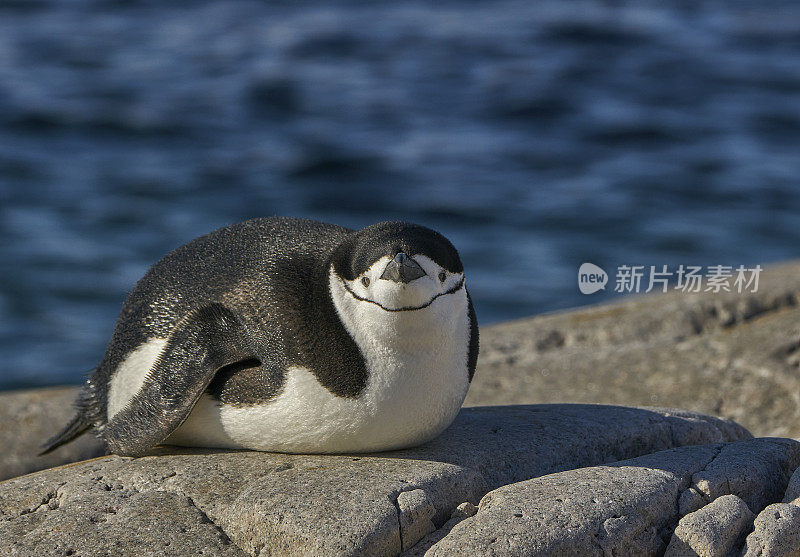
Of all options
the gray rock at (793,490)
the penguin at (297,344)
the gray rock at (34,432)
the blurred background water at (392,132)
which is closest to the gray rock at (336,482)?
the penguin at (297,344)

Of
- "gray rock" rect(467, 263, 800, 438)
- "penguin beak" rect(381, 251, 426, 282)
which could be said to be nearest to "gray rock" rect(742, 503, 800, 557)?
"penguin beak" rect(381, 251, 426, 282)

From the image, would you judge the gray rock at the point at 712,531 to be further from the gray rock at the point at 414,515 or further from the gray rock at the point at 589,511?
the gray rock at the point at 414,515

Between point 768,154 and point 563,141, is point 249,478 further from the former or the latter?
point 768,154

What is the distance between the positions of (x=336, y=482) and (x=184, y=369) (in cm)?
78

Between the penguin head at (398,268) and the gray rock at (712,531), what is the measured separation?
118 centimetres

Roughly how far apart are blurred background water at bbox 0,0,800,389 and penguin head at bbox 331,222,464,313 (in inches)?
270

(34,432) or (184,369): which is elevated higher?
(184,369)

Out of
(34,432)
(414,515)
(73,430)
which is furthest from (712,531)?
(34,432)

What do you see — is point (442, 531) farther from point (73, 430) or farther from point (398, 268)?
point (73, 430)

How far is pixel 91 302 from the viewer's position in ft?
37.0

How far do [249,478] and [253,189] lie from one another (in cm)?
915

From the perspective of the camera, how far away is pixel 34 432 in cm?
648

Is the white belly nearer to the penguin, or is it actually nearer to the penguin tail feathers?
the penguin

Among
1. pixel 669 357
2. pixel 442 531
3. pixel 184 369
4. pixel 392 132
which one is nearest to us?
pixel 442 531
